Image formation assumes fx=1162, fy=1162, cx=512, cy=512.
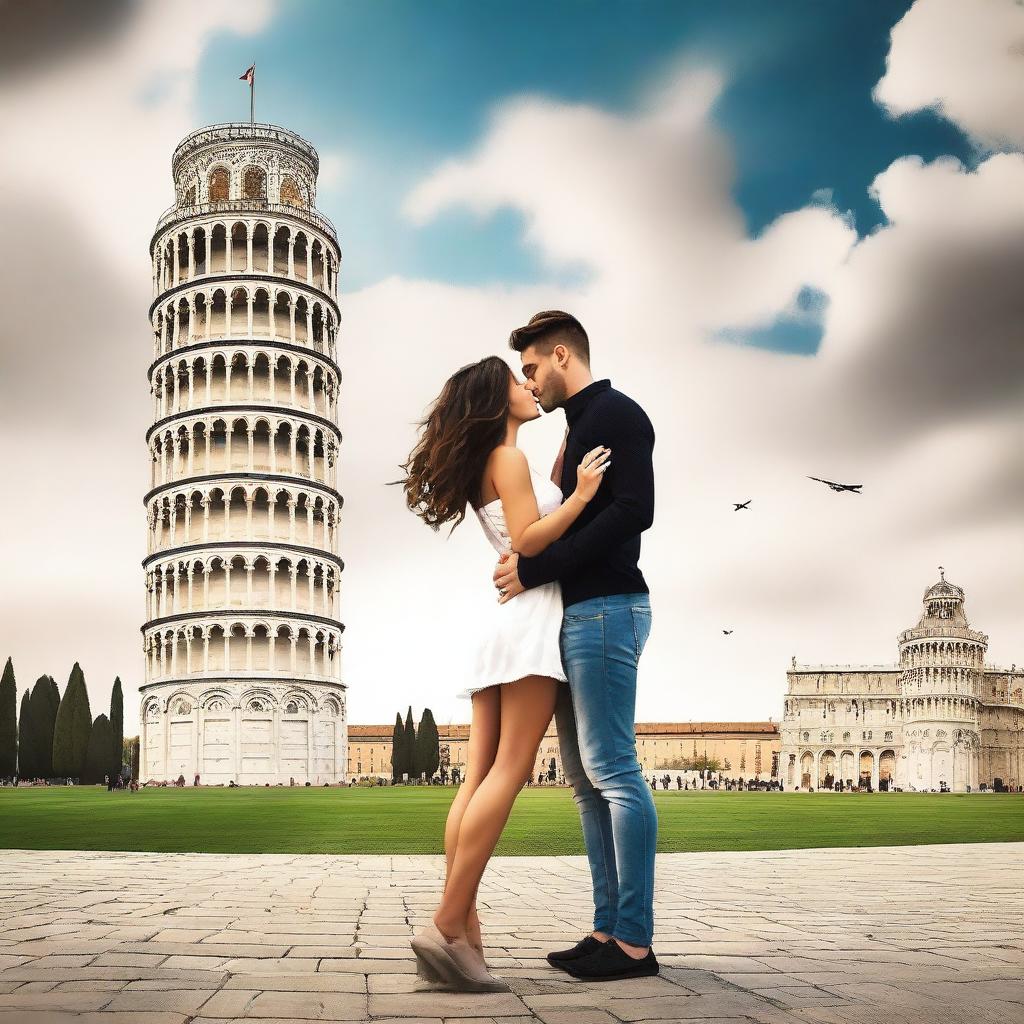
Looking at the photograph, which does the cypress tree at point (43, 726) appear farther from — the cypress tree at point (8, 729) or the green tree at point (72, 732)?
the cypress tree at point (8, 729)

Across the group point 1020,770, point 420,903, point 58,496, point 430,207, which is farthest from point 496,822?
point 1020,770

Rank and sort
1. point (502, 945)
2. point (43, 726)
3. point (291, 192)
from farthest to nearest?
point (291, 192)
point (43, 726)
point (502, 945)

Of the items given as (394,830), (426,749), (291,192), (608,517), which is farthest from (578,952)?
(426,749)

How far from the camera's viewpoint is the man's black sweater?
13.6 ft

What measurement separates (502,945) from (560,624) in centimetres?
166

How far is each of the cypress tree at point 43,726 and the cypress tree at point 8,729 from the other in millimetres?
1914

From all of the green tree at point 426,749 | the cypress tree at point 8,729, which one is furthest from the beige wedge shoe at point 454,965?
the green tree at point 426,749

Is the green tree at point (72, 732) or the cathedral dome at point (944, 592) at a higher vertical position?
the cathedral dome at point (944, 592)

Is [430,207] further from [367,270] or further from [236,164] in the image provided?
[367,270]

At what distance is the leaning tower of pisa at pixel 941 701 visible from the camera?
123 metres

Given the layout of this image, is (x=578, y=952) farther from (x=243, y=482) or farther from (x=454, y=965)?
(x=243, y=482)

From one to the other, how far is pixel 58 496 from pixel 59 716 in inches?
1303

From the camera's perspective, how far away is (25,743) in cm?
6581

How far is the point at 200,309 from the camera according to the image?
217 ft
